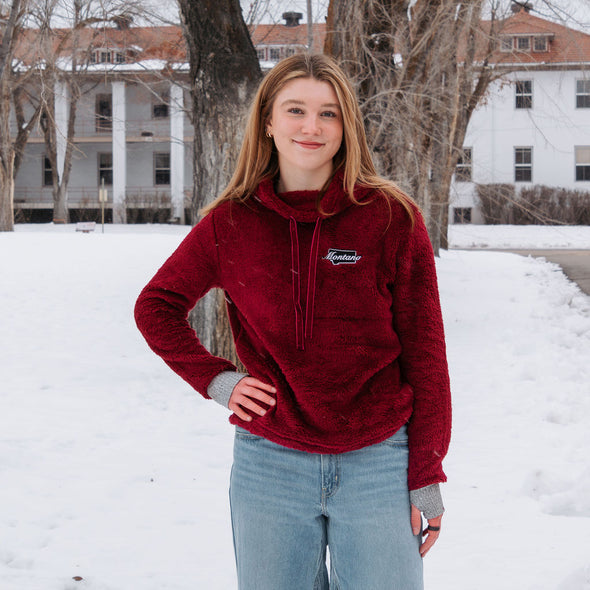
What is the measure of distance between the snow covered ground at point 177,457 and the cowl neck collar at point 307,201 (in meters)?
2.06

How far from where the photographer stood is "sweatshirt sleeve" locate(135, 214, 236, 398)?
2.16m

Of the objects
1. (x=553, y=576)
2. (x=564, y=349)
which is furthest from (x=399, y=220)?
(x=564, y=349)

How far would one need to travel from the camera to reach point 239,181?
2.22 metres

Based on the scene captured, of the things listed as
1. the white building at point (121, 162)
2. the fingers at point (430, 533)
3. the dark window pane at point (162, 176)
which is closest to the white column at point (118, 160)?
the white building at point (121, 162)

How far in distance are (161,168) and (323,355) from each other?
111 ft

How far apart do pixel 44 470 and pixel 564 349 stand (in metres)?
5.88

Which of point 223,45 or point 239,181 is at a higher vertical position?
point 223,45

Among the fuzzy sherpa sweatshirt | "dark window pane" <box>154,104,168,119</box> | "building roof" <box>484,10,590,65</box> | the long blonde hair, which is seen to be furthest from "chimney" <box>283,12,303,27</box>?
the fuzzy sherpa sweatshirt

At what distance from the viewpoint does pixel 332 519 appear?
76.0 inches

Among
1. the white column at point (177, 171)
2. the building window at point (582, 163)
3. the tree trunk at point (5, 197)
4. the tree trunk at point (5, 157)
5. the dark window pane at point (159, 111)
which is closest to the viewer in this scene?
the tree trunk at point (5, 157)

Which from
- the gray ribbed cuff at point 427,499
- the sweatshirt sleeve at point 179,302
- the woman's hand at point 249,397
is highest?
the sweatshirt sleeve at point 179,302

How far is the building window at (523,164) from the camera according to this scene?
34344mm

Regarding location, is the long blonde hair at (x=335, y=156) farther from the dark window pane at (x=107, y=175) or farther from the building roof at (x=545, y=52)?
the dark window pane at (x=107, y=175)

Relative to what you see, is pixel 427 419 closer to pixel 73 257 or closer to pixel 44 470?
pixel 44 470
